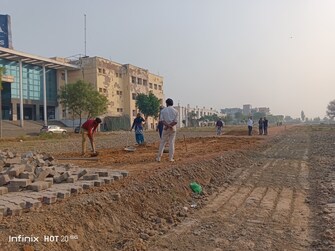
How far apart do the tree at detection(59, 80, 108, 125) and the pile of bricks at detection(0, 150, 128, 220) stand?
41.3 meters

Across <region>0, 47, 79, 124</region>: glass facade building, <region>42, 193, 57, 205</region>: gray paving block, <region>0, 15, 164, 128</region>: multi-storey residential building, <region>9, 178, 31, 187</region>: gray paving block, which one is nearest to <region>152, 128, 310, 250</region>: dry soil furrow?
<region>42, 193, 57, 205</region>: gray paving block

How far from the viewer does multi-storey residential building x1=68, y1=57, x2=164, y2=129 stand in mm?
63656

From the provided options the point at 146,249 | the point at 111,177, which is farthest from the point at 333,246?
Result: the point at 111,177

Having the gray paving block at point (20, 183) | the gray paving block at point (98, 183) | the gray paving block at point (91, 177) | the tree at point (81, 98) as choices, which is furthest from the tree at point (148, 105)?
the gray paving block at point (20, 183)

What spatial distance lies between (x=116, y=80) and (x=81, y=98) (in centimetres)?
2316

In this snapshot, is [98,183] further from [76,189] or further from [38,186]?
[38,186]

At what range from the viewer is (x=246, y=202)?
Answer: 265 inches

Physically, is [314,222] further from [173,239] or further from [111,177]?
[111,177]

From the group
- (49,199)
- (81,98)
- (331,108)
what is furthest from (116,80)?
(331,108)

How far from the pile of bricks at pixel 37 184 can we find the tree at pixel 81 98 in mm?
41277

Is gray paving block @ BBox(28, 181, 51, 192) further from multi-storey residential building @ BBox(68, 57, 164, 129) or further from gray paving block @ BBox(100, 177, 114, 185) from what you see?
multi-storey residential building @ BBox(68, 57, 164, 129)

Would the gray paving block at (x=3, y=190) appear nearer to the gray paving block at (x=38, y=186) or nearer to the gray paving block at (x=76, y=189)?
the gray paving block at (x=38, y=186)

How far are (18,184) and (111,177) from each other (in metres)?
1.71

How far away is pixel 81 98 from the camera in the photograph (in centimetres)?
4762
